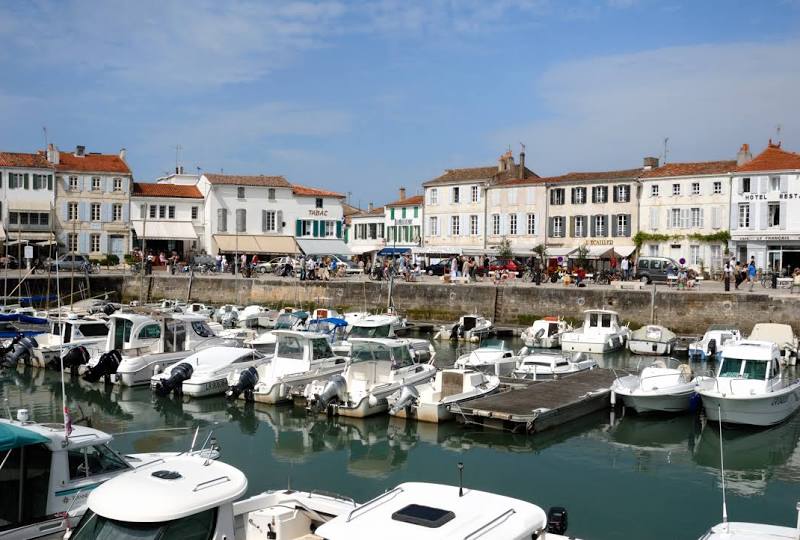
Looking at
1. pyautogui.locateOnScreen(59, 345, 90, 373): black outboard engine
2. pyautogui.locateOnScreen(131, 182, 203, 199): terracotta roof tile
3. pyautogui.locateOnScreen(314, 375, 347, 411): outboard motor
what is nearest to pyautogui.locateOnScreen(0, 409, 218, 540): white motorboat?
pyautogui.locateOnScreen(314, 375, 347, 411): outboard motor

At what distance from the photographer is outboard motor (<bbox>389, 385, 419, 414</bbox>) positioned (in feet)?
60.8

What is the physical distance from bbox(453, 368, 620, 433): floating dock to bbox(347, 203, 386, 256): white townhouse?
38.0 meters

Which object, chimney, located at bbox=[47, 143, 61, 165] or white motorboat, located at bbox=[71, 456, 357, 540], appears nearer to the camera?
white motorboat, located at bbox=[71, 456, 357, 540]

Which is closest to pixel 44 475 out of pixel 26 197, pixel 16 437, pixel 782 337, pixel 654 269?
pixel 16 437

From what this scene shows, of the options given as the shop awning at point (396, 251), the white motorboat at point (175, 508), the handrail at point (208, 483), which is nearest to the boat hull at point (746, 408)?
the white motorboat at point (175, 508)

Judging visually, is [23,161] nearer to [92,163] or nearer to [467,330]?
[92,163]

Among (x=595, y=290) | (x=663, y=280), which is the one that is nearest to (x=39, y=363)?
(x=595, y=290)

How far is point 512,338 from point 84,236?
1249 inches

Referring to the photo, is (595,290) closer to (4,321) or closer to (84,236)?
(4,321)

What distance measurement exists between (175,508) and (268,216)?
50680 millimetres

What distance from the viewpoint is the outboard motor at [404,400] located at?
1853cm

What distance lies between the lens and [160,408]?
20859 millimetres

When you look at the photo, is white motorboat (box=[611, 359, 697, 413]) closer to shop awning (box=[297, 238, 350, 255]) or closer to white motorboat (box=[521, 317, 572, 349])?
white motorboat (box=[521, 317, 572, 349])

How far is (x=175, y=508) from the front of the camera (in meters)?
7.16
